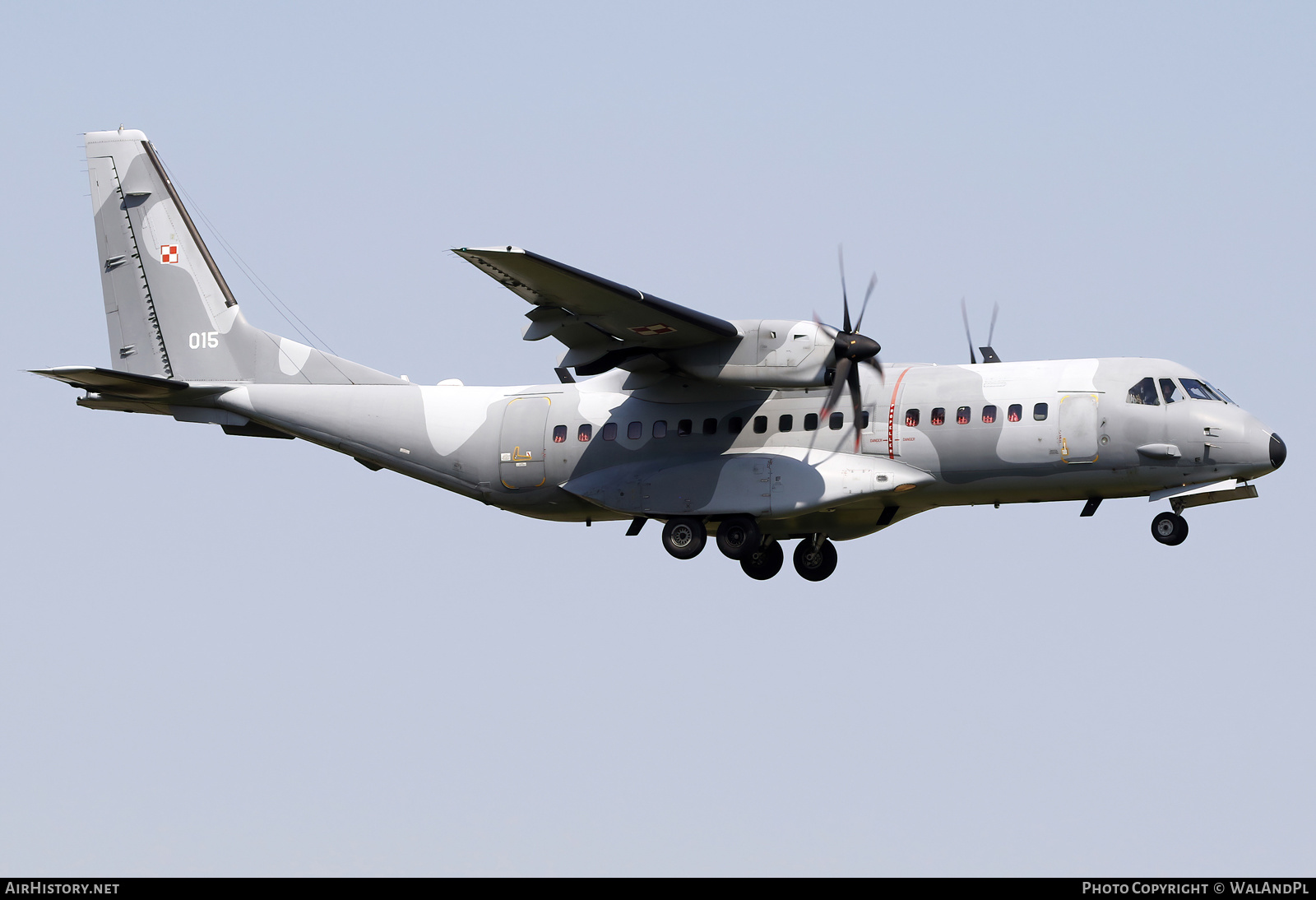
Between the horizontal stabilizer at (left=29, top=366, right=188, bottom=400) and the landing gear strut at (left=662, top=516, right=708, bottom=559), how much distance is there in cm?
826

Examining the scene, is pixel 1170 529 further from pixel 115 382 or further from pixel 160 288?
pixel 160 288

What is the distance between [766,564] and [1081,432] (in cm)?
560

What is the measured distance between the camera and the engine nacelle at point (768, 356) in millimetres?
21516

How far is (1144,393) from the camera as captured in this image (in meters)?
21.5

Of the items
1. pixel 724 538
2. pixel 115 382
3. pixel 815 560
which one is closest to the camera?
pixel 724 538

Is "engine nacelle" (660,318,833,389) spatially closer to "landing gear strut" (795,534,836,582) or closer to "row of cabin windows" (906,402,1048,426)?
"row of cabin windows" (906,402,1048,426)

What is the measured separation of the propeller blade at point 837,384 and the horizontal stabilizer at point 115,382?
1022 centimetres

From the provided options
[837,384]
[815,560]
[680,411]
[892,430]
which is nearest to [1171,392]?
[892,430]

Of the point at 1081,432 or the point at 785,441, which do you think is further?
the point at 785,441

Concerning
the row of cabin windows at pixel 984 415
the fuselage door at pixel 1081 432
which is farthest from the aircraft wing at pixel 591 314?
the fuselage door at pixel 1081 432

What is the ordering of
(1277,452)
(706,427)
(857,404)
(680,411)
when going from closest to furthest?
(1277,452) < (857,404) < (706,427) < (680,411)

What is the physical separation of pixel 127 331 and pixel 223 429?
2533 mm

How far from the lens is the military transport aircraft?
843 inches

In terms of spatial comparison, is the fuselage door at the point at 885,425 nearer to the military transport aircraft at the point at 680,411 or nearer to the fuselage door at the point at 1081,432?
Answer: the military transport aircraft at the point at 680,411
